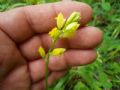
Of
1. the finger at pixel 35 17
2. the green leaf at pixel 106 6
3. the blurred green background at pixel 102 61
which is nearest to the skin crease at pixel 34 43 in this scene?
the finger at pixel 35 17

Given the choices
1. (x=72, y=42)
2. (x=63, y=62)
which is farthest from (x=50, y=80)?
(x=72, y=42)

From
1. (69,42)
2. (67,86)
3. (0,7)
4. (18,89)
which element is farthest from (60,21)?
(0,7)

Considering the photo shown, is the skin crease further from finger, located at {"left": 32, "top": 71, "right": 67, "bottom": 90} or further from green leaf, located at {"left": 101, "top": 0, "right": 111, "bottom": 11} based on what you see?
green leaf, located at {"left": 101, "top": 0, "right": 111, "bottom": 11}

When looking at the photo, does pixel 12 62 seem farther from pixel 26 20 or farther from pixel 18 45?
pixel 26 20

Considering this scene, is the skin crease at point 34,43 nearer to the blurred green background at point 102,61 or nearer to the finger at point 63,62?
the finger at point 63,62

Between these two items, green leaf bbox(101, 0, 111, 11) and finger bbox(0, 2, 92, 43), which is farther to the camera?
green leaf bbox(101, 0, 111, 11)

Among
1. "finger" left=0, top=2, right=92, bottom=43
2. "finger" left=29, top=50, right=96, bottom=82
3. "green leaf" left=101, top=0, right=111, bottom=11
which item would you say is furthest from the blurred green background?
"finger" left=0, top=2, right=92, bottom=43
